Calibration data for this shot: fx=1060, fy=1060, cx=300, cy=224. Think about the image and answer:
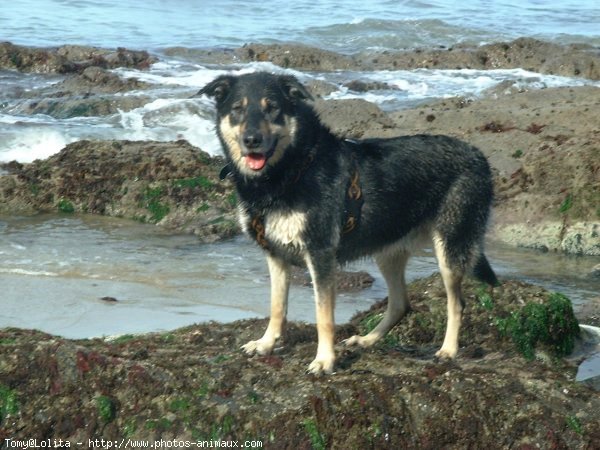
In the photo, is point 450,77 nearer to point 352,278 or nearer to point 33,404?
point 352,278

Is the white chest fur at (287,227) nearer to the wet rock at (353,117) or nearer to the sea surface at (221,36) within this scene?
the wet rock at (353,117)

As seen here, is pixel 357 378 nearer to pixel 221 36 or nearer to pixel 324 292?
pixel 324 292

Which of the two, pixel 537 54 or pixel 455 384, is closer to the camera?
pixel 455 384

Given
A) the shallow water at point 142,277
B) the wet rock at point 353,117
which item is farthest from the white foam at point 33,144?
the shallow water at point 142,277

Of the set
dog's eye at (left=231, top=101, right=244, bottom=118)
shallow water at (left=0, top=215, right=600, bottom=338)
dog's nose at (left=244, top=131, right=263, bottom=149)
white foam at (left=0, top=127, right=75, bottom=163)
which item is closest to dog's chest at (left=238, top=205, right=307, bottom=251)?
dog's nose at (left=244, top=131, right=263, bottom=149)

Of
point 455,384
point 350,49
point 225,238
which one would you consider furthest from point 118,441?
point 350,49

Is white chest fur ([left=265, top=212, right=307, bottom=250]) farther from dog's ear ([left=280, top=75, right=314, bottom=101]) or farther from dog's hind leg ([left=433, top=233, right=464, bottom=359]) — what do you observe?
dog's hind leg ([left=433, top=233, right=464, bottom=359])
